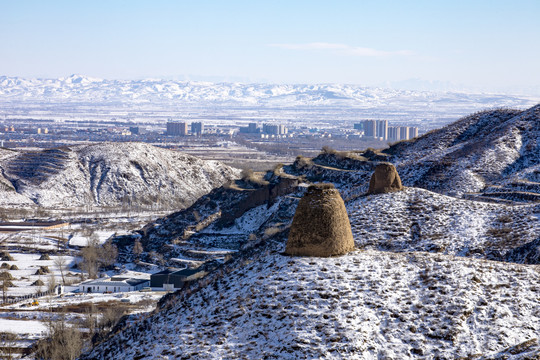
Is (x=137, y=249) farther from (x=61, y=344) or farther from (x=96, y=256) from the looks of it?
(x=61, y=344)

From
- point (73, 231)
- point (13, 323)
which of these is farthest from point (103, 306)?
point (73, 231)

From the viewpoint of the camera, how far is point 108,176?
135750 mm

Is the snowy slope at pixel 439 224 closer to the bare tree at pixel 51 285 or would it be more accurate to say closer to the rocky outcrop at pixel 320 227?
the rocky outcrop at pixel 320 227

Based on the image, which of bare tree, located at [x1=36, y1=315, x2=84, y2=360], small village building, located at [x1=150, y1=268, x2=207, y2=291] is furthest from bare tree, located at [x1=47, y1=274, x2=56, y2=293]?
bare tree, located at [x1=36, y1=315, x2=84, y2=360]

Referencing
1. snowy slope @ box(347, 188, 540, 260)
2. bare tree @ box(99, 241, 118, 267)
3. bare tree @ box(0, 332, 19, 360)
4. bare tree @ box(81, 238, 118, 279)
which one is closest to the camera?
snowy slope @ box(347, 188, 540, 260)

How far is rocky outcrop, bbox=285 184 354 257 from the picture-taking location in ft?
82.5

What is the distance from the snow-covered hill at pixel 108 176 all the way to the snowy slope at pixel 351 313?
104451 mm

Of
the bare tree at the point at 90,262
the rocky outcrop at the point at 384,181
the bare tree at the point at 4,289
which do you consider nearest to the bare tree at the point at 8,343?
the bare tree at the point at 4,289

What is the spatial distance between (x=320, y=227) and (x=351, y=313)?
4021mm

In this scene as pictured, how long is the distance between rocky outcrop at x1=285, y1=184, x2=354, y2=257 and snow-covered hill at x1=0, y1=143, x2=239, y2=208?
103450 mm

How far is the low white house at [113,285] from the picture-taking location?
61.6m

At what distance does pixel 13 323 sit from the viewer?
49812 mm

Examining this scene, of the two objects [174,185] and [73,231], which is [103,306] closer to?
[73,231]

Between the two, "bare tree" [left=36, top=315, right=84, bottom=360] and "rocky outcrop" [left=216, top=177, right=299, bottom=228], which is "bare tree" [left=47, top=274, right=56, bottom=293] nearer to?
"bare tree" [left=36, top=315, right=84, bottom=360]
